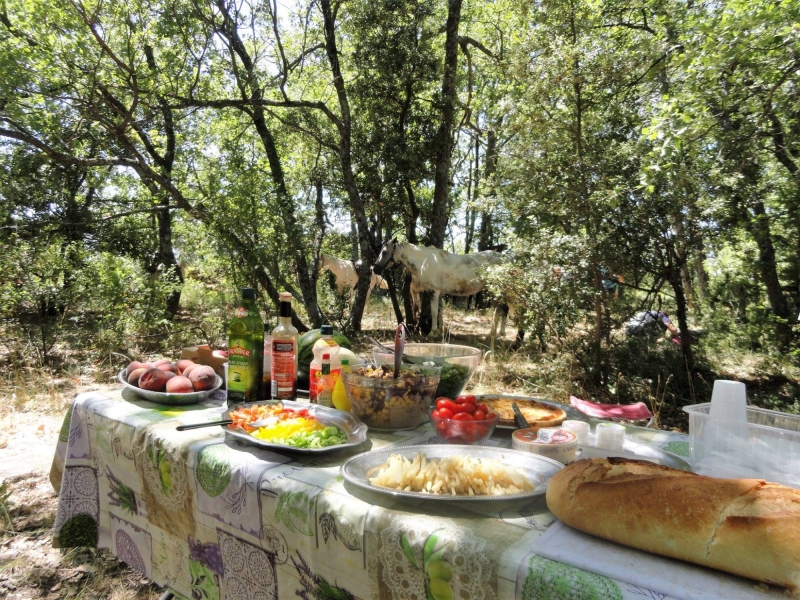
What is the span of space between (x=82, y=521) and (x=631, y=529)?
2.13 metres

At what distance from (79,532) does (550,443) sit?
1.95 metres

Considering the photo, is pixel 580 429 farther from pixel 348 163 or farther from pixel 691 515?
pixel 348 163

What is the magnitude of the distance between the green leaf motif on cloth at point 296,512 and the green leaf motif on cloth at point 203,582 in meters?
0.44

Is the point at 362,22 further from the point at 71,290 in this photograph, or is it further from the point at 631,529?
the point at 631,529

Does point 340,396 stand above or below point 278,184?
below

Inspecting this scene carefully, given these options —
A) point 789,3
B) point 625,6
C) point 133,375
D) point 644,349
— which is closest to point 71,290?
point 133,375

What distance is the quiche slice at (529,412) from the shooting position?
1.65 metres

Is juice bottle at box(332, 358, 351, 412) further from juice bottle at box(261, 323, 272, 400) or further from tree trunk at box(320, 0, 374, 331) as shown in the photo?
tree trunk at box(320, 0, 374, 331)

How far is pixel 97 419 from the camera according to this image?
1955 mm

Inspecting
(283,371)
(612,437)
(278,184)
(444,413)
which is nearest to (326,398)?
(283,371)

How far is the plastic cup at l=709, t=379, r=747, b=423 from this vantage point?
1.29 m

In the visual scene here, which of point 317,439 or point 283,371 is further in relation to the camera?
point 283,371

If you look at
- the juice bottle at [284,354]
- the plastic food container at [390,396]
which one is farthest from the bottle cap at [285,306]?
the plastic food container at [390,396]

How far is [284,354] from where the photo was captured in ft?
6.12
